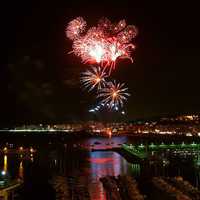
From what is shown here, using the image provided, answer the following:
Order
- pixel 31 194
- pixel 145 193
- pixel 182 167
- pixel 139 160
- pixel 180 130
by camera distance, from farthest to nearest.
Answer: pixel 180 130
pixel 139 160
pixel 182 167
pixel 31 194
pixel 145 193

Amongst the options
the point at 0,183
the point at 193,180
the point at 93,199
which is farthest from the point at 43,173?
the point at 0,183

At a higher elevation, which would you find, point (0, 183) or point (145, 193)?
point (0, 183)

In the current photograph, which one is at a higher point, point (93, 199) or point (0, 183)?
point (0, 183)

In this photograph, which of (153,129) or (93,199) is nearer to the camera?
(93,199)

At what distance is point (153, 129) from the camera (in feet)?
204

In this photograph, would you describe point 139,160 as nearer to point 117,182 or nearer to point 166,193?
point 117,182

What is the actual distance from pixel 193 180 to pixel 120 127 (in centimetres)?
5317

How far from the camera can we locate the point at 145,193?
1054cm

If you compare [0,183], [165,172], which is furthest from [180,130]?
[0,183]

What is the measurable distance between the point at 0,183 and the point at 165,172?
10.2 m

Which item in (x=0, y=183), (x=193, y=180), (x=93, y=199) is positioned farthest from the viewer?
(x=193, y=180)

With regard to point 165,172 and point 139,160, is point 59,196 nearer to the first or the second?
point 165,172

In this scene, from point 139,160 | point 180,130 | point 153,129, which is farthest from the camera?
point 153,129

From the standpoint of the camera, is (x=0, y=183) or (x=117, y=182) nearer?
(x=0, y=183)
